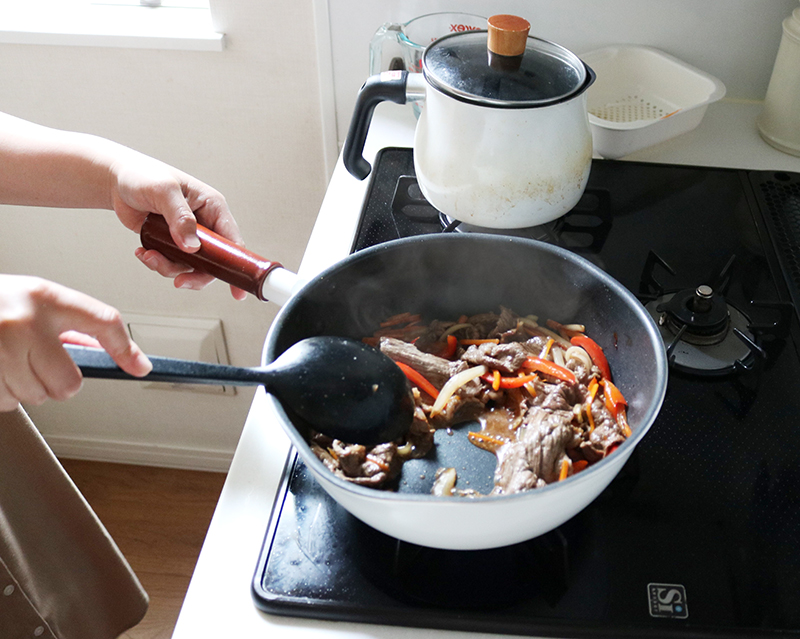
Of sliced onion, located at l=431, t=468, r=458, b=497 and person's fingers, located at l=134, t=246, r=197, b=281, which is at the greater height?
person's fingers, located at l=134, t=246, r=197, b=281

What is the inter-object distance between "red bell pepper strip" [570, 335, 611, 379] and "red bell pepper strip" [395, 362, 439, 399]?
0.17 metres

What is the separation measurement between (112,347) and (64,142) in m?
0.47

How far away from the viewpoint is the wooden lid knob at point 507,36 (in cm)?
78

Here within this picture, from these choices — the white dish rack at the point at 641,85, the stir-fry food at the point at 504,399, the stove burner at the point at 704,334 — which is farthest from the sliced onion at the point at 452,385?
the white dish rack at the point at 641,85

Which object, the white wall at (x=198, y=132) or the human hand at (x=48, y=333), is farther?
the white wall at (x=198, y=132)

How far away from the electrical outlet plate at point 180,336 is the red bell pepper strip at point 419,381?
0.97 metres

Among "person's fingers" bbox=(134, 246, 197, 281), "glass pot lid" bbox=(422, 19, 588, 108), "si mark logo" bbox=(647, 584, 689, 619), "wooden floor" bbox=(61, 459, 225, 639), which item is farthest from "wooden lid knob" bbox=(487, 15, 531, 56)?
"wooden floor" bbox=(61, 459, 225, 639)

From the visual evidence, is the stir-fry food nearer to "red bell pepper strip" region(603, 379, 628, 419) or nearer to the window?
"red bell pepper strip" region(603, 379, 628, 419)

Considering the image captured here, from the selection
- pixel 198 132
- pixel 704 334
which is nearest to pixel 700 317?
pixel 704 334

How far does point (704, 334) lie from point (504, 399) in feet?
0.86

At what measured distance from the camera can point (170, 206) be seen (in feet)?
2.50

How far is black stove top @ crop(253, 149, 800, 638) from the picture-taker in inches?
22.1

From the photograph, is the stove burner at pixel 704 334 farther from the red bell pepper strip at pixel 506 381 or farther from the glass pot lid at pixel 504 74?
the glass pot lid at pixel 504 74

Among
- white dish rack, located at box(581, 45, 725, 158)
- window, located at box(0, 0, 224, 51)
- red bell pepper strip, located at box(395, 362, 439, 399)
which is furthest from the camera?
window, located at box(0, 0, 224, 51)
